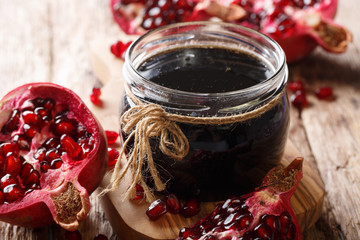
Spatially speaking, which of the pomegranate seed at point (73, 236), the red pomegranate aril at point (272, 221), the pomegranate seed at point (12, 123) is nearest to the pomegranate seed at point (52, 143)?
the pomegranate seed at point (12, 123)

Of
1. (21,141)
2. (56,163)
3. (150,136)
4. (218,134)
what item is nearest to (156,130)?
(150,136)

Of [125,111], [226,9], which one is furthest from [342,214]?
[226,9]

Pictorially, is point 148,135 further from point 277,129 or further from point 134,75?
point 277,129

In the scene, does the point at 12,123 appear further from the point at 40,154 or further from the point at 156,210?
the point at 156,210

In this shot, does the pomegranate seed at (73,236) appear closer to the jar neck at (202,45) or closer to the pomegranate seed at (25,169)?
the pomegranate seed at (25,169)

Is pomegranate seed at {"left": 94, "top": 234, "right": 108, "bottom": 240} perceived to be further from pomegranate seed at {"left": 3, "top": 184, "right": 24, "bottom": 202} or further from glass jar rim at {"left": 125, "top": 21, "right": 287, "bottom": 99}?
glass jar rim at {"left": 125, "top": 21, "right": 287, "bottom": 99}
